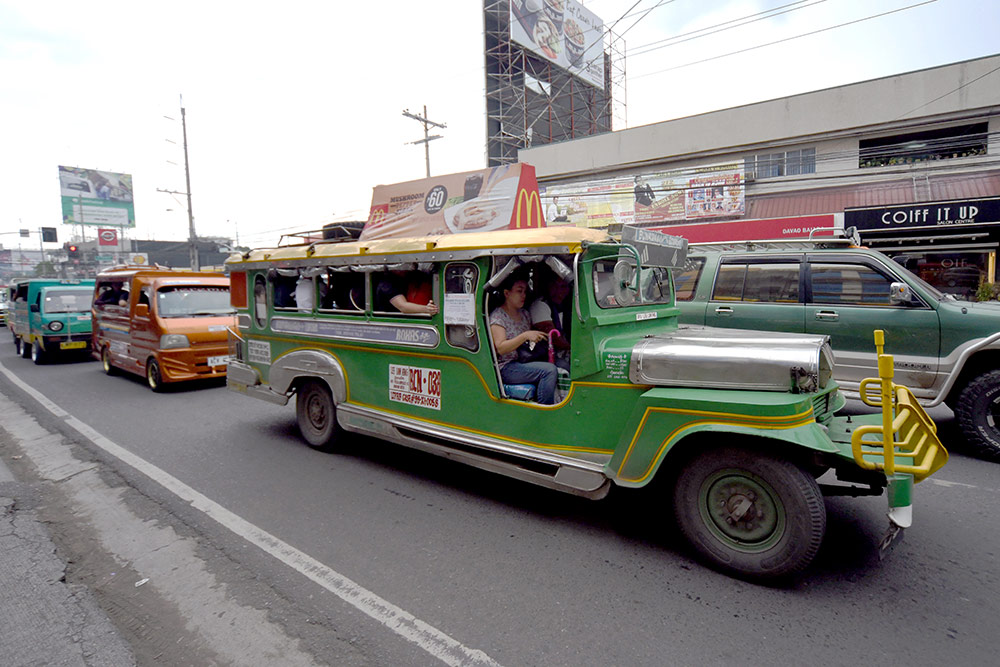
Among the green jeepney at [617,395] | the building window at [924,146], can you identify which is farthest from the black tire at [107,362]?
the building window at [924,146]

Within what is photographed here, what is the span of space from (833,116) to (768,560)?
1903 cm

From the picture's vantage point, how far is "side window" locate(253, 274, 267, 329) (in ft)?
20.9

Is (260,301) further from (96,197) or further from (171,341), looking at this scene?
(96,197)

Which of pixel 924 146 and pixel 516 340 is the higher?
pixel 924 146

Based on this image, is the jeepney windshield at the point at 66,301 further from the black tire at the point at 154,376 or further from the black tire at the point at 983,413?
the black tire at the point at 983,413

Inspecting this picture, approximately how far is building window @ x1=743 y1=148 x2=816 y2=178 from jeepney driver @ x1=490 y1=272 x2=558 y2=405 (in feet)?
57.1

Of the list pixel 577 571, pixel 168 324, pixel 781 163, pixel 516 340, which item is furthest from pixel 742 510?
pixel 781 163

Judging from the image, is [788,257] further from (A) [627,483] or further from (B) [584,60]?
(B) [584,60]

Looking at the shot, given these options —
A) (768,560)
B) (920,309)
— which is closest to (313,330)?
(768,560)

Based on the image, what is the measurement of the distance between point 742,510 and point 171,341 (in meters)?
9.22

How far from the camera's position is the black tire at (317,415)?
226 inches

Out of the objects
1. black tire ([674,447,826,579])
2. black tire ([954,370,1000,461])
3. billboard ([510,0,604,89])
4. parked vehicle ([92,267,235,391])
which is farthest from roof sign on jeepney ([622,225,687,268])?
→ billboard ([510,0,604,89])

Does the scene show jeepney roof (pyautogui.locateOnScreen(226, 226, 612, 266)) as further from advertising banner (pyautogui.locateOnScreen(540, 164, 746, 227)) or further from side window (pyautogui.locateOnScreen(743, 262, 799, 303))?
advertising banner (pyautogui.locateOnScreen(540, 164, 746, 227))

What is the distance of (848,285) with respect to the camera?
6.09 m
